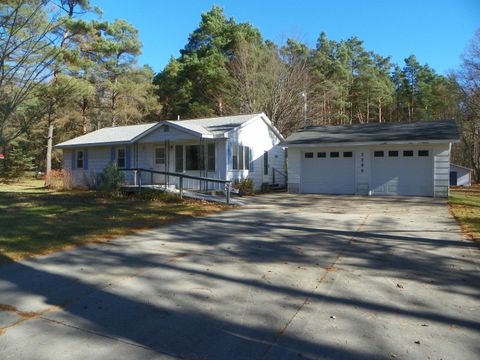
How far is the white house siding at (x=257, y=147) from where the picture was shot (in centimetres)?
1831

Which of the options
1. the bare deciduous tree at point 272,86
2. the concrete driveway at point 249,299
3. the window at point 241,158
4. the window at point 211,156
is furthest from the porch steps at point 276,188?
the concrete driveway at point 249,299

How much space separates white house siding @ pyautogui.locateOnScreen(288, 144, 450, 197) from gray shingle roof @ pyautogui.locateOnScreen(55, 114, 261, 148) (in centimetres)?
348

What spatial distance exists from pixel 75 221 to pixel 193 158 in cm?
963

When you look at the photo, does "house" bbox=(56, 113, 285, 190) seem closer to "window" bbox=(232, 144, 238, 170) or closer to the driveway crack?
"window" bbox=(232, 144, 238, 170)

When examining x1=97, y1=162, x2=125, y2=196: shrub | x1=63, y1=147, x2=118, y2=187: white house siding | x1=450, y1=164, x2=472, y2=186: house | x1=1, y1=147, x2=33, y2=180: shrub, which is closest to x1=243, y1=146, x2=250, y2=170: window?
x1=97, y1=162, x2=125, y2=196: shrub

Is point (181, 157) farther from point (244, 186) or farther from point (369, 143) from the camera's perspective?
point (369, 143)

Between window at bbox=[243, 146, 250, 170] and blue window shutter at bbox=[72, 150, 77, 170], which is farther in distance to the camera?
blue window shutter at bbox=[72, 150, 77, 170]

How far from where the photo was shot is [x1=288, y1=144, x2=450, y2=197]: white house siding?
16.1 metres

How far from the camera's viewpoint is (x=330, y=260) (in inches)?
228

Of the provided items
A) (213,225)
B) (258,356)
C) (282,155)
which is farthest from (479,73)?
(258,356)

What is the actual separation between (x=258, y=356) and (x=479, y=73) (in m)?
33.0

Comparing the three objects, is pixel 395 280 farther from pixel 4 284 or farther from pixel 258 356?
pixel 4 284

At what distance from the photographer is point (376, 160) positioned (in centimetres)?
1739

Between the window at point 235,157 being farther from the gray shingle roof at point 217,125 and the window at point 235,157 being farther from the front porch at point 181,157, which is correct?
the gray shingle roof at point 217,125
